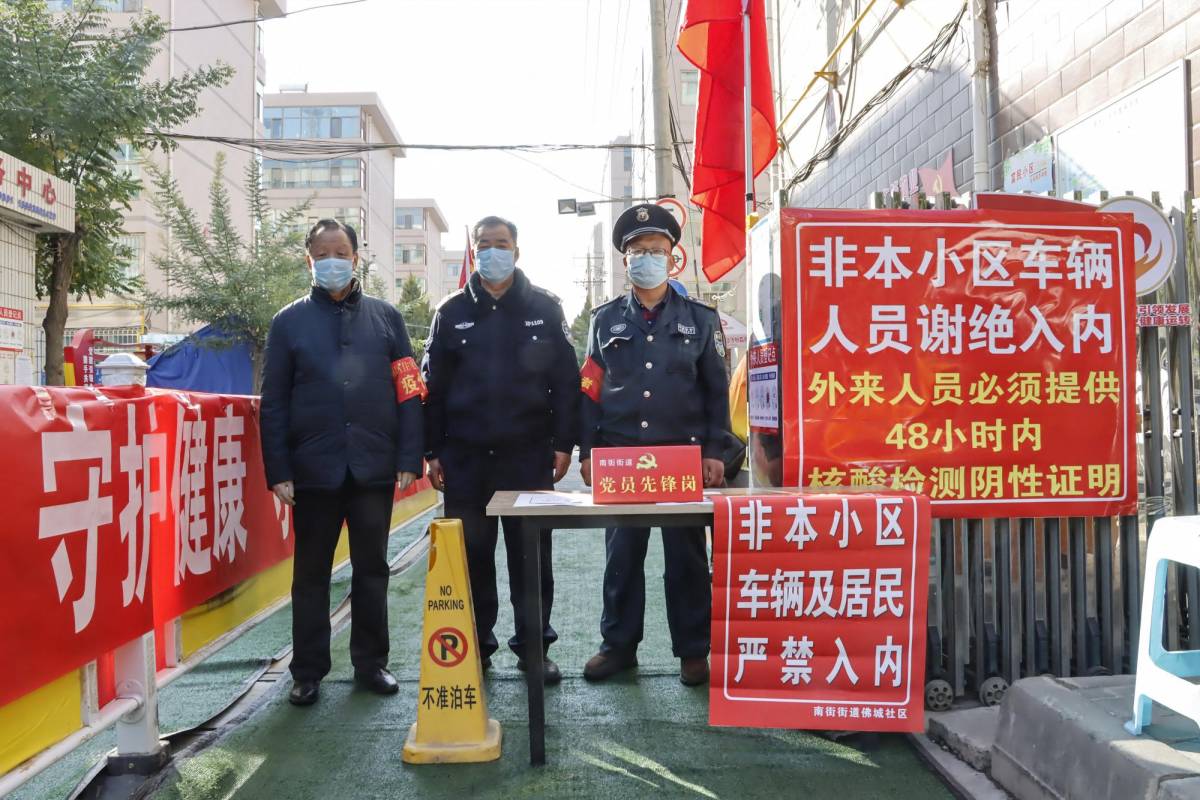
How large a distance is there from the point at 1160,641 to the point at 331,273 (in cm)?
294

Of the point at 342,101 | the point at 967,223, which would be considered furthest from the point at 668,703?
the point at 342,101

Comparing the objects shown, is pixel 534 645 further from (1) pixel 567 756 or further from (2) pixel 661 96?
(2) pixel 661 96

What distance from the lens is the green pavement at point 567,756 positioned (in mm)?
2527

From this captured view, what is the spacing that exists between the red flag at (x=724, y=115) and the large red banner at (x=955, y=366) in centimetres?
181

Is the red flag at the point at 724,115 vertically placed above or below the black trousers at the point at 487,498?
above

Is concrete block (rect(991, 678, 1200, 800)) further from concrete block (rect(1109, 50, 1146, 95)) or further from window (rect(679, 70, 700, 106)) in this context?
window (rect(679, 70, 700, 106))

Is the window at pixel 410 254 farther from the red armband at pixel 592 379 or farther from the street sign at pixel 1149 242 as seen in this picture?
the street sign at pixel 1149 242

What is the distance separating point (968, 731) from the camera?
8.88 ft

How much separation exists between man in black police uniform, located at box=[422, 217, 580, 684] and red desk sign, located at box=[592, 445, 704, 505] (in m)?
0.97

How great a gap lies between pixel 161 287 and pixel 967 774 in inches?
1049

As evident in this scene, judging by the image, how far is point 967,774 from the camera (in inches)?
100

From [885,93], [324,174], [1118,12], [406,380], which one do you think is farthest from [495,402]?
[324,174]

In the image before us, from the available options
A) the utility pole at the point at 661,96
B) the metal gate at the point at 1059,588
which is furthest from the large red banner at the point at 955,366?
the utility pole at the point at 661,96

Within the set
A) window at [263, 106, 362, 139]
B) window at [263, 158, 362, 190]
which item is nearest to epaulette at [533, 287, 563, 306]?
window at [263, 158, 362, 190]
